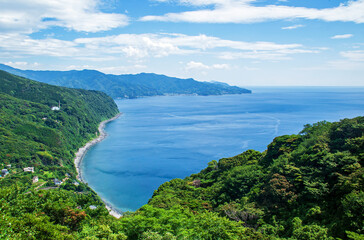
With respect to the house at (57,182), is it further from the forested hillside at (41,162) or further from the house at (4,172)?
the house at (4,172)

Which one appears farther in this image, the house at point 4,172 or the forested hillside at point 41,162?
the house at point 4,172

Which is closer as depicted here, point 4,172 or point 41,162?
point 4,172

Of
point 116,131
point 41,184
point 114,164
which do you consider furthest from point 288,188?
point 116,131

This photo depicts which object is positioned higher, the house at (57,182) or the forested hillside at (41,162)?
the forested hillside at (41,162)

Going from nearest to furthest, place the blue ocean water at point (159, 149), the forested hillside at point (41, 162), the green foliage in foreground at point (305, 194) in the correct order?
the forested hillside at point (41, 162) → the green foliage in foreground at point (305, 194) → the blue ocean water at point (159, 149)

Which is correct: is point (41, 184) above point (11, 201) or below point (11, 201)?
below

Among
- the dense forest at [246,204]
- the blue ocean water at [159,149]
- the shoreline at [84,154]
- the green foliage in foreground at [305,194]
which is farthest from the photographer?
the blue ocean water at [159,149]

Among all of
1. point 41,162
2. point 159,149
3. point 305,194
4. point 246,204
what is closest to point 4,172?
point 41,162

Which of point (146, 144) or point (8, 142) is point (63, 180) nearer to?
point (8, 142)

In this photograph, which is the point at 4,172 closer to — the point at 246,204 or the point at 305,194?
the point at 246,204

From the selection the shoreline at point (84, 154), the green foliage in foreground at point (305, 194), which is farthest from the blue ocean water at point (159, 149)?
the green foliage in foreground at point (305, 194)

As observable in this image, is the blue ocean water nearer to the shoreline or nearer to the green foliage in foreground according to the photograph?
the shoreline
